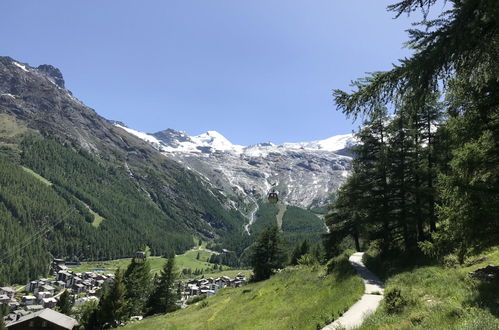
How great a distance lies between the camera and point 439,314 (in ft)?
34.6

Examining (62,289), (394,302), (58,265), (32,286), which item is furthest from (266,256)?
(58,265)

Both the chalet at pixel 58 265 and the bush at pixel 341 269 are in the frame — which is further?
the chalet at pixel 58 265

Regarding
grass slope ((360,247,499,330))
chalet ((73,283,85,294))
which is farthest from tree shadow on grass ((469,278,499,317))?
chalet ((73,283,85,294))

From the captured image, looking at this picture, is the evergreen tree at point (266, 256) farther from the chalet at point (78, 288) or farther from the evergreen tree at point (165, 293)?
the chalet at point (78, 288)

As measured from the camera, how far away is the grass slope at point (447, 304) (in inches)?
378

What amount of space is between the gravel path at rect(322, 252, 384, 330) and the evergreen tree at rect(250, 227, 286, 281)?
111 ft

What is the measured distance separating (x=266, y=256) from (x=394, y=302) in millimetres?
45398

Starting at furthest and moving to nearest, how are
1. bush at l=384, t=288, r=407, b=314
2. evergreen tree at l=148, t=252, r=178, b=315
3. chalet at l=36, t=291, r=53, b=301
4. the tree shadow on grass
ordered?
1. chalet at l=36, t=291, r=53, b=301
2. evergreen tree at l=148, t=252, r=178, b=315
3. bush at l=384, t=288, r=407, b=314
4. the tree shadow on grass

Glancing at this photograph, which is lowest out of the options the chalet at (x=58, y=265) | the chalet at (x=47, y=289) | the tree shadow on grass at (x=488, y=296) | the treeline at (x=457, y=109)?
the chalet at (x=47, y=289)

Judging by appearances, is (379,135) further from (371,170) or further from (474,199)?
(474,199)

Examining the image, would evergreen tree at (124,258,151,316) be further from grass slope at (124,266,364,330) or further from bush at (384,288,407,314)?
bush at (384,288,407,314)

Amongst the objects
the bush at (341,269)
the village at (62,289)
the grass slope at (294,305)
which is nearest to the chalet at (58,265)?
the village at (62,289)

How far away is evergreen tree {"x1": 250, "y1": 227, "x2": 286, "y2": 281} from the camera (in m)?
57.2

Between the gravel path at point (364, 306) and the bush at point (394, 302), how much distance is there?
3.55ft
